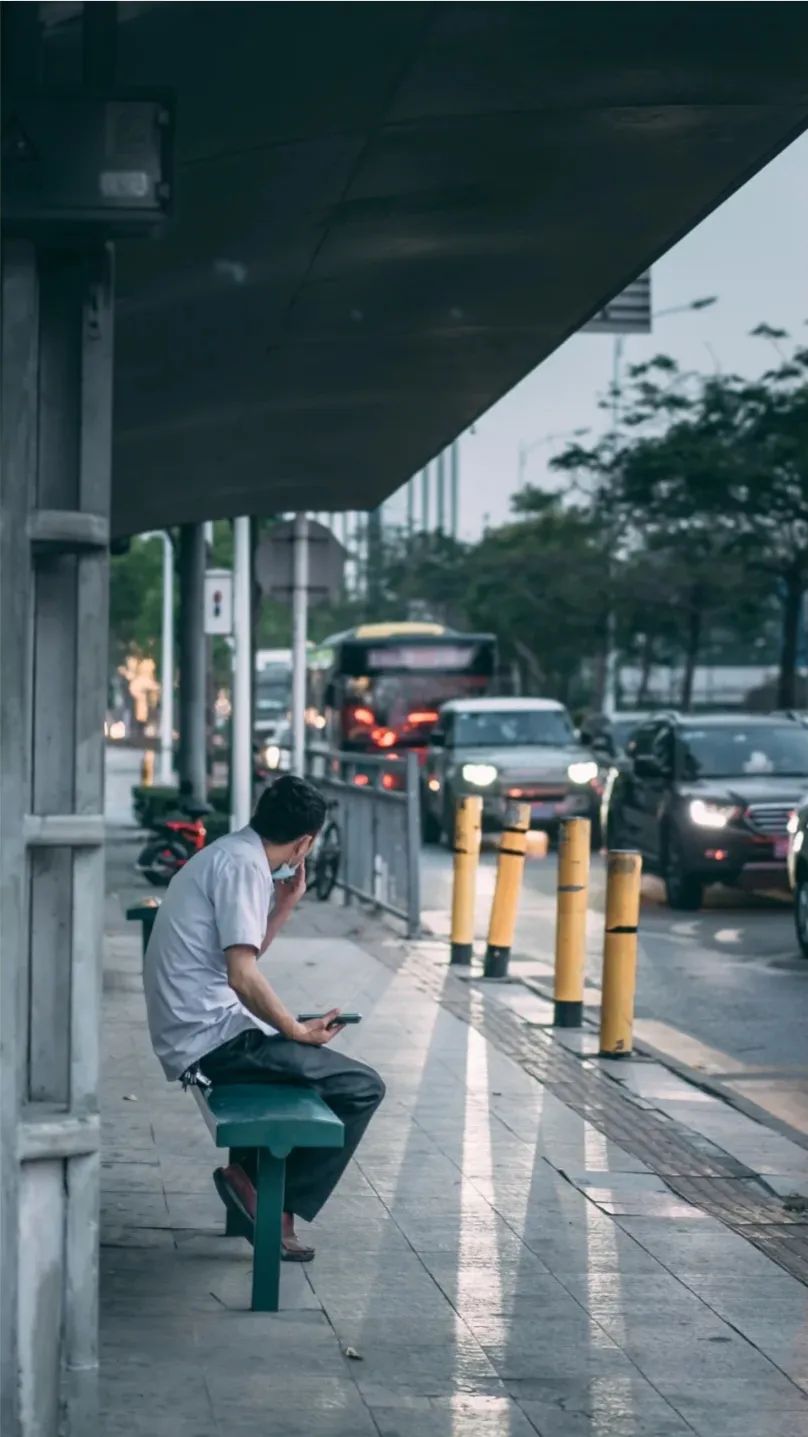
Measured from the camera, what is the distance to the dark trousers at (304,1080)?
6.82m

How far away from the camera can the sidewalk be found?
557 cm

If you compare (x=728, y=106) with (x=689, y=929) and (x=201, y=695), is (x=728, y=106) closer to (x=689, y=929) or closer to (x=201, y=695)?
(x=689, y=929)

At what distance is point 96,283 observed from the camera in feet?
16.4

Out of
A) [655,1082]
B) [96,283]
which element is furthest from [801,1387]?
[655,1082]

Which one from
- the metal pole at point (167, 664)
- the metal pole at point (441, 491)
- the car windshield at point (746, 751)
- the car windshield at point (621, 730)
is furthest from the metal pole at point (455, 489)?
the car windshield at point (746, 751)

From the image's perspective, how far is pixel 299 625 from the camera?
21.9 meters

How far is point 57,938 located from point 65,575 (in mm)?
755

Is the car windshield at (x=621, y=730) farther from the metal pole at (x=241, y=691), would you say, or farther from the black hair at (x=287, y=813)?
the black hair at (x=287, y=813)

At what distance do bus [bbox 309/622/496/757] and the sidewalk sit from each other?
89.1 feet

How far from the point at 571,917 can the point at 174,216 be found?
264 inches

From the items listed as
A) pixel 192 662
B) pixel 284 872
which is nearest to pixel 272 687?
pixel 192 662

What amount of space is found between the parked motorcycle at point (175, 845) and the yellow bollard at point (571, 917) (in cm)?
488

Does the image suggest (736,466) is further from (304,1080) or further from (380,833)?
(304,1080)

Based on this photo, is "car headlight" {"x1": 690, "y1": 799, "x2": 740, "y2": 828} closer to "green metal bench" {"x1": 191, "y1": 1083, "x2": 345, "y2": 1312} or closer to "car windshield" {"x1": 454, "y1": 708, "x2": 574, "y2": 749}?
"car windshield" {"x1": 454, "y1": 708, "x2": 574, "y2": 749}
